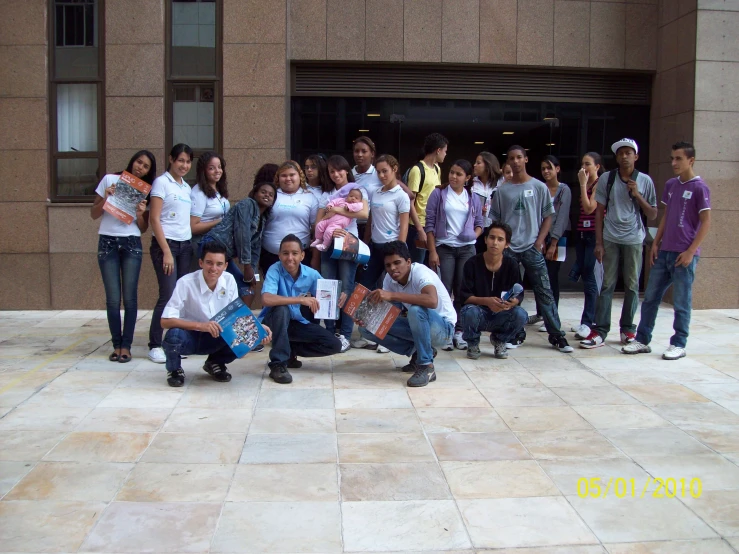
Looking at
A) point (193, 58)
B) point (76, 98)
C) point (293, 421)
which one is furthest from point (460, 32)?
point (293, 421)

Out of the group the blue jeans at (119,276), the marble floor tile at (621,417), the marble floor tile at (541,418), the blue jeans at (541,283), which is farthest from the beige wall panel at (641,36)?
the blue jeans at (119,276)

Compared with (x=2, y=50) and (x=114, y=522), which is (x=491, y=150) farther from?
(x=114, y=522)

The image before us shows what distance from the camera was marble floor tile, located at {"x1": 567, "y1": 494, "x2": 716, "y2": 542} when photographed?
147 inches

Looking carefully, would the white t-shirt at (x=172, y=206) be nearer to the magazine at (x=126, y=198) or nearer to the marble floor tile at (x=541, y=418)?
the magazine at (x=126, y=198)

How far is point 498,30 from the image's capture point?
34.0ft

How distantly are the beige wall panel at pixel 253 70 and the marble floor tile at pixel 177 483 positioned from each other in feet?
20.4

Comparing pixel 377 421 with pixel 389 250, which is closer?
pixel 377 421

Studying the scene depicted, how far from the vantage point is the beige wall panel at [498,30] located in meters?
10.3

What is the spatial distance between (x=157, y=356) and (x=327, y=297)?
1759mm

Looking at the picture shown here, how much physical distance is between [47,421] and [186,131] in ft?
17.8

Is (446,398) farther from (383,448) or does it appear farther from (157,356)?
(157,356)

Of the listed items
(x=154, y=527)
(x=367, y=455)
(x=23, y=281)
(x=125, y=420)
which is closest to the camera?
(x=154, y=527)

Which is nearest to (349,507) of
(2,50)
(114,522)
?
(114,522)

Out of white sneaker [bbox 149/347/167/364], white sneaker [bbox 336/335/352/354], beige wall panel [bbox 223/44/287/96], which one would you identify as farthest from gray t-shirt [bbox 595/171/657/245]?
white sneaker [bbox 149/347/167/364]
